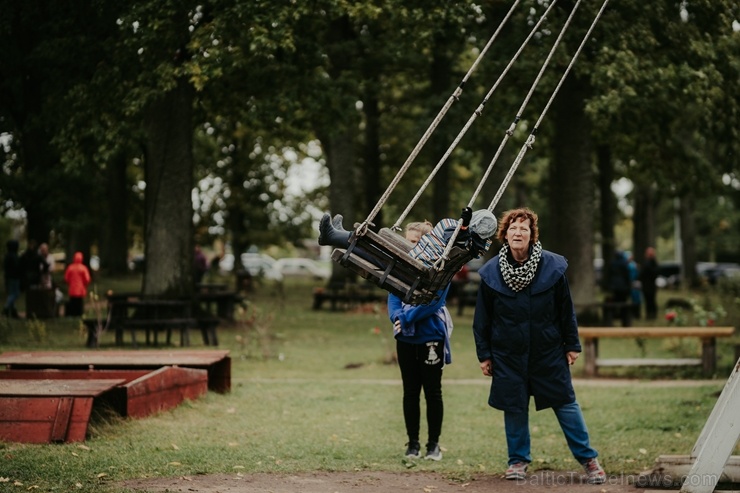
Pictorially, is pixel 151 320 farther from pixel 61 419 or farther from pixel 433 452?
pixel 433 452

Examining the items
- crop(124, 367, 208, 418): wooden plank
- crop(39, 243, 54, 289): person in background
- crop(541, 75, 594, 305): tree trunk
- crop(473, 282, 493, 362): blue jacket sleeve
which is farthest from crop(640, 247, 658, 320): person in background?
crop(473, 282, 493, 362): blue jacket sleeve

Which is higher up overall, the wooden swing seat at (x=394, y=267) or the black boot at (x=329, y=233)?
the black boot at (x=329, y=233)

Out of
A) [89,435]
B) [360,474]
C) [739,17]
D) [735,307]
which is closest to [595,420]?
[360,474]

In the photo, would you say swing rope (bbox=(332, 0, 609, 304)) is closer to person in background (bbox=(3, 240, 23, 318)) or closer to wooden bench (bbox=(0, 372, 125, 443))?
wooden bench (bbox=(0, 372, 125, 443))

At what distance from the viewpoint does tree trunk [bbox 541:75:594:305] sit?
2598 cm

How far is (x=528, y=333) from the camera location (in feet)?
26.2

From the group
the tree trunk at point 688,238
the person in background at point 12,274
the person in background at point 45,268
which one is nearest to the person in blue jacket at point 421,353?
the person in background at point 12,274

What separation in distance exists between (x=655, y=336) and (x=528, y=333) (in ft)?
30.6

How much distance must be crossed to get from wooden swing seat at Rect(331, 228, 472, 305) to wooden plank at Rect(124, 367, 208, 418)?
3278mm

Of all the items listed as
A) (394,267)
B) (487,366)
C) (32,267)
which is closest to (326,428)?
(487,366)

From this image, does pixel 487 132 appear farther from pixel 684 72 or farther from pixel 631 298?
pixel 631 298

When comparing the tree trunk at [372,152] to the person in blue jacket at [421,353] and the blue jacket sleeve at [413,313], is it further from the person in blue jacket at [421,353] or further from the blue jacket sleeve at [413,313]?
the blue jacket sleeve at [413,313]

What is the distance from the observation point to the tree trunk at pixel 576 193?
2598 cm

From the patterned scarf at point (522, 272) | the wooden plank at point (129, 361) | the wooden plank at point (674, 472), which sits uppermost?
the patterned scarf at point (522, 272)
